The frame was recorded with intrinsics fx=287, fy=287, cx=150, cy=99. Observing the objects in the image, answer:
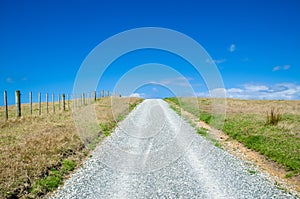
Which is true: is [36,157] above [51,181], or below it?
above

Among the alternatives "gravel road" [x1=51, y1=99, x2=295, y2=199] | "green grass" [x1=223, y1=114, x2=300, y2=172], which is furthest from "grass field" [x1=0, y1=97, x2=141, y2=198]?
"green grass" [x1=223, y1=114, x2=300, y2=172]

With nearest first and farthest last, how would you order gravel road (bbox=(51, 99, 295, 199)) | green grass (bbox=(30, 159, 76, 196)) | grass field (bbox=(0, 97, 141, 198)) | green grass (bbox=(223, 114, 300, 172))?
1. gravel road (bbox=(51, 99, 295, 199))
2. green grass (bbox=(30, 159, 76, 196))
3. grass field (bbox=(0, 97, 141, 198))
4. green grass (bbox=(223, 114, 300, 172))

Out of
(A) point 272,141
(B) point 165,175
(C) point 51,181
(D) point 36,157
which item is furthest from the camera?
(A) point 272,141

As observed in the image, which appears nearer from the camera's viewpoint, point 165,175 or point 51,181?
point 51,181

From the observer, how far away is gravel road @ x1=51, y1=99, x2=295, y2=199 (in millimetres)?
7473

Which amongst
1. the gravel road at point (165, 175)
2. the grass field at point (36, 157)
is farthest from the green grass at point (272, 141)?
the grass field at point (36, 157)

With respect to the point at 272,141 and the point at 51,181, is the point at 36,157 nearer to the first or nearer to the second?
the point at 51,181

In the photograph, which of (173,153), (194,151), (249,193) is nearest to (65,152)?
(173,153)

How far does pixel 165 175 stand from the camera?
9.01 metres

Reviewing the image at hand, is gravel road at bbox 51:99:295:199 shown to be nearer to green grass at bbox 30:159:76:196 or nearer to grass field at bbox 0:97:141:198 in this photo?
green grass at bbox 30:159:76:196

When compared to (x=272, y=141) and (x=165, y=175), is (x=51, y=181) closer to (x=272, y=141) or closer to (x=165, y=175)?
(x=165, y=175)

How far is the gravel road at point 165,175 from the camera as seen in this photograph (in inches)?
294

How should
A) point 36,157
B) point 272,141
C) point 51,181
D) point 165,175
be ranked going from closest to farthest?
1. point 51,181
2. point 165,175
3. point 36,157
4. point 272,141

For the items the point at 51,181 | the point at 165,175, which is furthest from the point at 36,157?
the point at 165,175
